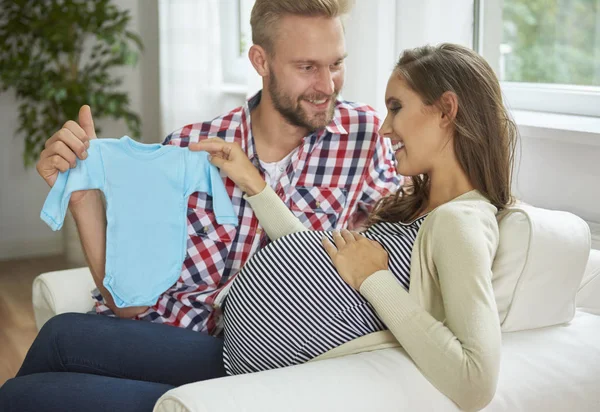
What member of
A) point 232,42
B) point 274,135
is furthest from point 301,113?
point 232,42

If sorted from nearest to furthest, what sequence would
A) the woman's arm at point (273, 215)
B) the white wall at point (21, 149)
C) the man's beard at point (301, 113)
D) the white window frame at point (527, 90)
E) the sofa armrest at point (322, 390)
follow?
the sofa armrest at point (322, 390) < the woman's arm at point (273, 215) < the man's beard at point (301, 113) < the white window frame at point (527, 90) < the white wall at point (21, 149)

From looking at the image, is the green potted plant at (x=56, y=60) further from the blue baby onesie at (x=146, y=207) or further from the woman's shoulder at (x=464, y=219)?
the woman's shoulder at (x=464, y=219)

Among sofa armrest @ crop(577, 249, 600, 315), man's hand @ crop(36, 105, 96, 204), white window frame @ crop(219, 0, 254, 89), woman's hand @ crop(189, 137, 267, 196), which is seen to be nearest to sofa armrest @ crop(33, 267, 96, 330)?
man's hand @ crop(36, 105, 96, 204)

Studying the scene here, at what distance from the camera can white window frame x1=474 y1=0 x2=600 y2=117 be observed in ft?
6.53

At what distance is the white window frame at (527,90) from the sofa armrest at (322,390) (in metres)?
1.09

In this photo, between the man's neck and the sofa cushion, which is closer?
the sofa cushion

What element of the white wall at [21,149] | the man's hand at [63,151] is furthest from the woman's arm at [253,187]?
the white wall at [21,149]

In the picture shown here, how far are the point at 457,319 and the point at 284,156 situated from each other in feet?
2.47

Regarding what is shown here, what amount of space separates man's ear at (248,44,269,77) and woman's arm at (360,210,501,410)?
2.43 ft

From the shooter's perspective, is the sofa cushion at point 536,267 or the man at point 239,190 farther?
the man at point 239,190

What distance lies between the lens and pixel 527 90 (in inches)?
85.7

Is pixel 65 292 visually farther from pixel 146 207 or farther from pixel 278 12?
pixel 278 12

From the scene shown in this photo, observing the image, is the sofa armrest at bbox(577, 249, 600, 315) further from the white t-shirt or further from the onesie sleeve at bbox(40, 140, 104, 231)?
the onesie sleeve at bbox(40, 140, 104, 231)

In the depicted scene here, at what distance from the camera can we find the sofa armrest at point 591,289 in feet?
4.84
